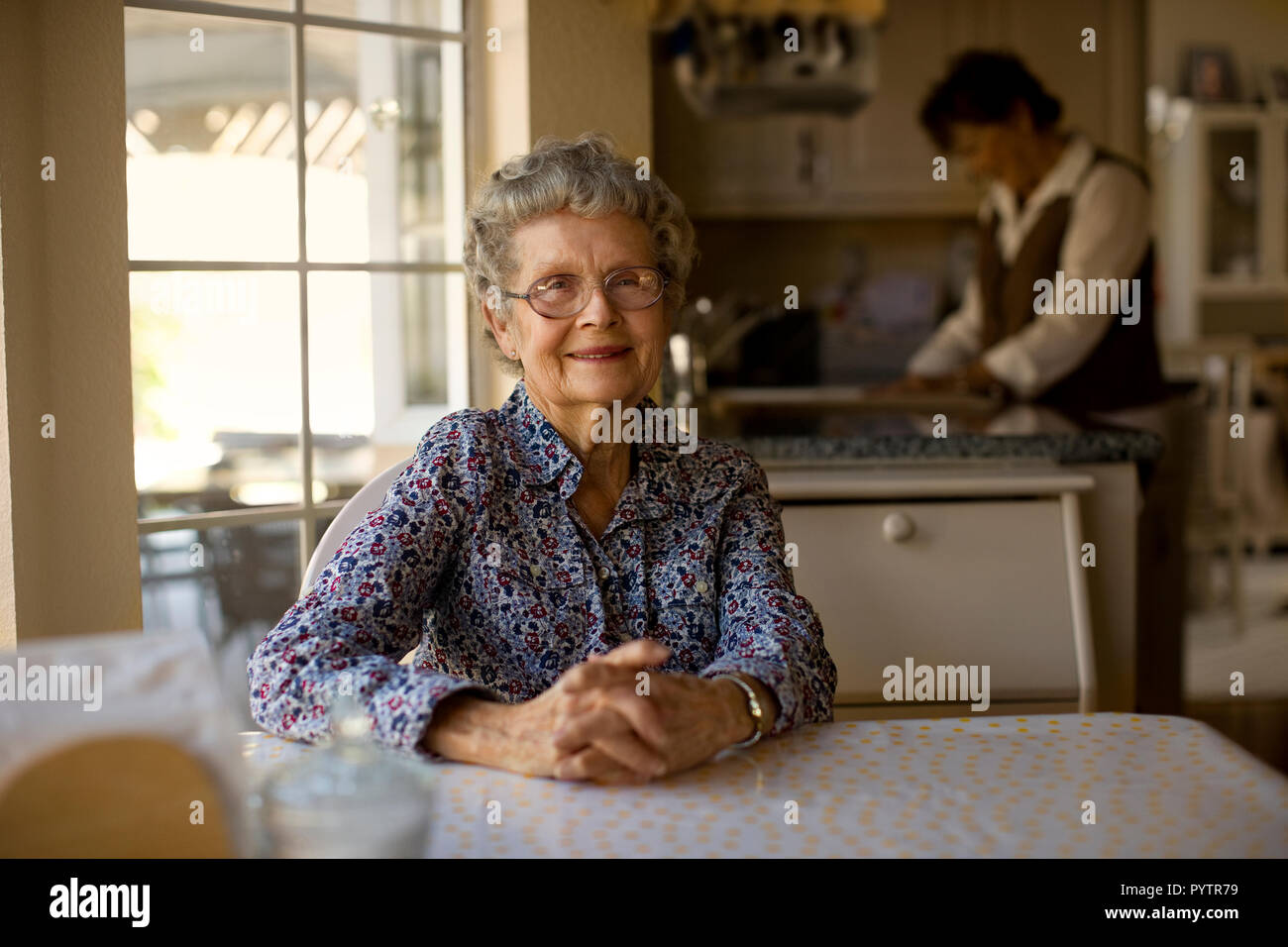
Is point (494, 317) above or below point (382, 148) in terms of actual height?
below

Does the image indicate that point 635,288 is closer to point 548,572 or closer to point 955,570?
point 548,572

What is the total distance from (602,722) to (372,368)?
1555 mm

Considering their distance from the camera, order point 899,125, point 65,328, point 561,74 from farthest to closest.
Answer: point 899,125
point 561,74
point 65,328

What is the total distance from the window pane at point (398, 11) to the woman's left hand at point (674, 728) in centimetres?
169

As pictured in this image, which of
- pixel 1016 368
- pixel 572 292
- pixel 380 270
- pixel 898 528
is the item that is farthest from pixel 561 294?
pixel 1016 368

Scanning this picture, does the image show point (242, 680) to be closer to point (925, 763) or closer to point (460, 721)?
point (460, 721)

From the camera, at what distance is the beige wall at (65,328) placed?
6.01ft

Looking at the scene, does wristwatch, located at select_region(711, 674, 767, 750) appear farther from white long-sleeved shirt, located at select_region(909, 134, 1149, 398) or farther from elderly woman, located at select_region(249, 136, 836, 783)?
white long-sleeved shirt, located at select_region(909, 134, 1149, 398)

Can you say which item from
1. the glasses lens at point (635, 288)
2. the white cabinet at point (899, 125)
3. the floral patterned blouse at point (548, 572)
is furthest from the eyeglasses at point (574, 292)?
the white cabinet at point (899, 125)

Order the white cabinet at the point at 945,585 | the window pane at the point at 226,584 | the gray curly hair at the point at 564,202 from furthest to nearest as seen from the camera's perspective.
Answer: the window pane at the point at 226,584 < the white cabinet at the point at 945,585 < the gray curly hair at the point at 564,202

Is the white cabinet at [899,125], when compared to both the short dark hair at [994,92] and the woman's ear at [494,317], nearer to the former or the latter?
the short dark hair at [994,92]

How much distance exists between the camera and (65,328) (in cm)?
192
